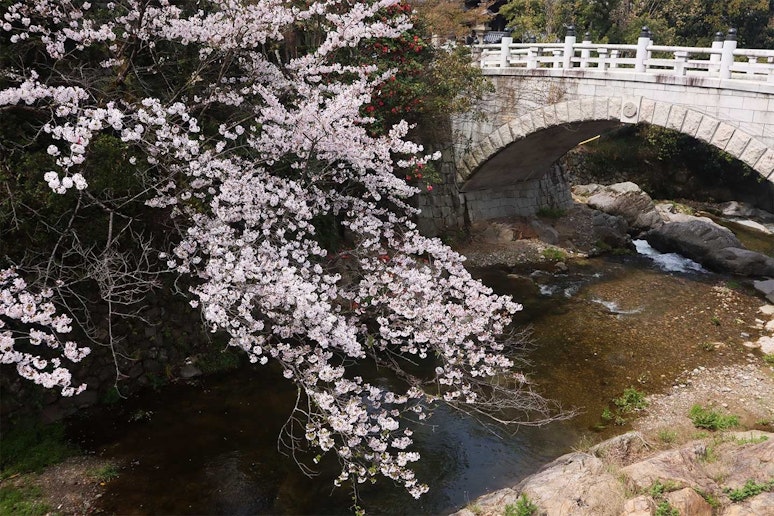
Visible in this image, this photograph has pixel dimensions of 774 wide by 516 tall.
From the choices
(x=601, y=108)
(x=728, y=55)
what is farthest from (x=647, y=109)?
(x=728, y=55)

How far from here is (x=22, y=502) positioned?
24.4 ft

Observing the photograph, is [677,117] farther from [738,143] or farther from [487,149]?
[487,149]

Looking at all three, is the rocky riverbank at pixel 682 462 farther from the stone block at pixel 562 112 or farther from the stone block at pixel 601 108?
the stone block at pixel 562 112

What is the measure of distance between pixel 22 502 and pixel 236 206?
4.86 meters

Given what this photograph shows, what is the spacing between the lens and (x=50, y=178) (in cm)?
716

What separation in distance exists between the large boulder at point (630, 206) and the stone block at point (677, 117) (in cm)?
947

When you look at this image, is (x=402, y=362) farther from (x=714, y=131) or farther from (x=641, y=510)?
(x=714, y=131)

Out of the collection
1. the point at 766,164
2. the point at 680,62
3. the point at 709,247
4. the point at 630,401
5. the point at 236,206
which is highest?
the point at 680,62

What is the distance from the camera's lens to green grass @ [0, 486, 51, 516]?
727 cm

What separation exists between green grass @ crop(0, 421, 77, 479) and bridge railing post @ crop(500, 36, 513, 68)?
15584 mm

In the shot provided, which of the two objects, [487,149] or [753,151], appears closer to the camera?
[753,151]

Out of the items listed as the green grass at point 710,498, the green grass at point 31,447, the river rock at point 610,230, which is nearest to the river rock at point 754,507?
the green grass at point 710,498

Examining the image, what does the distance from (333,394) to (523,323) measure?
7.30m

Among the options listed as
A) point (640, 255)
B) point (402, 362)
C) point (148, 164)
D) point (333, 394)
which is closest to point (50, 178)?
point (148, 164)
